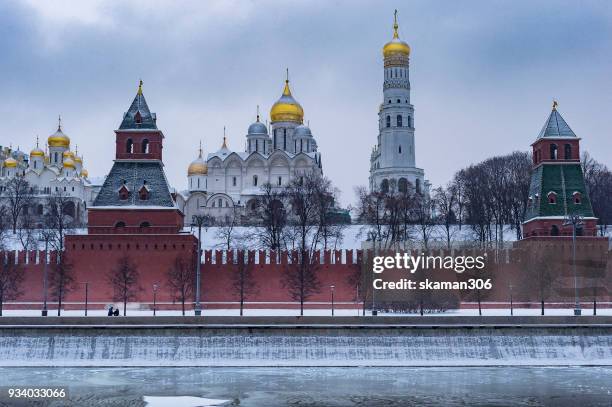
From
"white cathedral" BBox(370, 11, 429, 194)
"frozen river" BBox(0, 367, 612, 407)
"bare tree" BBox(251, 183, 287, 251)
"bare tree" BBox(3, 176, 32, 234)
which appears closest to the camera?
"frozen river" BBox(0, 367, 612, 407)

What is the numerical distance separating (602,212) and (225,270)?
122ft

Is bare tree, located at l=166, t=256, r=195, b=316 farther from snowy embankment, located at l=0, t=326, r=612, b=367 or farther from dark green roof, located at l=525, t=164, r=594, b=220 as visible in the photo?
dark green roof, located at l=525, t=164, r=594, b=220

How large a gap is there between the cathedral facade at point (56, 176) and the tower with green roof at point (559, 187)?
2210 inches

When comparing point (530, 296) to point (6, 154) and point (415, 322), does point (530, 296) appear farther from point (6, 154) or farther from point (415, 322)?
point (6, 154)

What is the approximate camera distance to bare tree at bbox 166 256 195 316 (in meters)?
45.2

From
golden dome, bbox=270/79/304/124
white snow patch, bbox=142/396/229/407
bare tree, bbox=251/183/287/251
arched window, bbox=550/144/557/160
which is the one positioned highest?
golden dome, bbox=270/79/304/124

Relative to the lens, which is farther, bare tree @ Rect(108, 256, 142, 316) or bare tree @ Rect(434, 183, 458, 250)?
bare tree @ Rect(434, 183, 458, 250)

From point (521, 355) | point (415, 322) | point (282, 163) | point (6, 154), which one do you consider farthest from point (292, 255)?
point (6, 154)

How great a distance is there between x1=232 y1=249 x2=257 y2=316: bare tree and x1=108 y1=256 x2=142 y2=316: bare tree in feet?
15.3

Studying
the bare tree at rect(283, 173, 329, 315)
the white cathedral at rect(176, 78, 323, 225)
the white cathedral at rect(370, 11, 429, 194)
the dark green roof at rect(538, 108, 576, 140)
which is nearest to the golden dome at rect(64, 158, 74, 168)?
the white cathedral at rect(176, 78, 323, 225)

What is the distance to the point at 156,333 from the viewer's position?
3472 cm

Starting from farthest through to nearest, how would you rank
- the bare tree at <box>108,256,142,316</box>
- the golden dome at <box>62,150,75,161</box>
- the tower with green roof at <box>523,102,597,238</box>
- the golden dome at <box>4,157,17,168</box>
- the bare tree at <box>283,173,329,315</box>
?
1. the golden dome at <box>4,157,17,168</box>
2. the golden dome at <box>62,150,75,161</box>
3. the tower with green roof at <box>523,102,597,238</box>
4. the bare tree at <box>283,173,329,315</box>
5. the bare tree at <box>108,256,142,316</box>

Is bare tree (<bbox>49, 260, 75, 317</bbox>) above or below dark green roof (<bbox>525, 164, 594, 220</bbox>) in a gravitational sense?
below

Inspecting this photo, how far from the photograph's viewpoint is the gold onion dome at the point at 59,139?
106 meters
